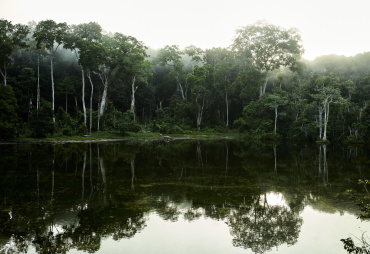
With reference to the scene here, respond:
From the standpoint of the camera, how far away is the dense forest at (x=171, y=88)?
28.1 metres

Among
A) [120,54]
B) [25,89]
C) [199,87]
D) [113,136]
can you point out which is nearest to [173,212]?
[113,136]

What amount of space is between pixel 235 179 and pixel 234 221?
4.17m

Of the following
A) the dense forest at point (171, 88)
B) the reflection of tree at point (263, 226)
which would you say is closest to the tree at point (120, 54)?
the dense forest at point (171, 88)

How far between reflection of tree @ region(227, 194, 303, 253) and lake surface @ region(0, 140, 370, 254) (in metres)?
0.02

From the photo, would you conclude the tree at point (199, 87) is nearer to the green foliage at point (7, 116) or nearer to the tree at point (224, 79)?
the tree at point (224, 79)

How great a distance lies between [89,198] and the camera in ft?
22.0

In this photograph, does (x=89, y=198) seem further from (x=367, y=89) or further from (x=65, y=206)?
(x=367, y=89)

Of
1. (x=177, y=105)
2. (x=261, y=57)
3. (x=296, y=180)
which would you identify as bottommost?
(x=296, y=180)

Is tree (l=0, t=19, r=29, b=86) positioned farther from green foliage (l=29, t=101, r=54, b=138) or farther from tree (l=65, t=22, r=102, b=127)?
green foliage (l=29, t=101, r=54, b=138)

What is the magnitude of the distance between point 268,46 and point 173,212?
123ft

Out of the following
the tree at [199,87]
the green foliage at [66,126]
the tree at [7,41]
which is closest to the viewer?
the tree at [7,41]

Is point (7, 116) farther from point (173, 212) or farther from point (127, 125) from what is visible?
point (173, 212)

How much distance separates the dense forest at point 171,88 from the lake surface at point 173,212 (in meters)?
17.2

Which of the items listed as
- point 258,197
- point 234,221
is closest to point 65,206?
point 234,221
